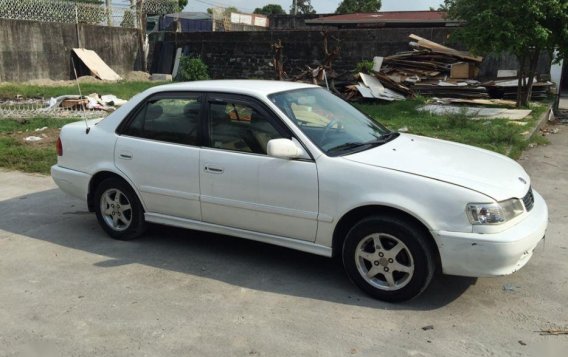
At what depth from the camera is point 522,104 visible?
1449 centimetres

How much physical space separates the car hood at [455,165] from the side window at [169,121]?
149 cm

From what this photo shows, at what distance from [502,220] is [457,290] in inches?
30.9

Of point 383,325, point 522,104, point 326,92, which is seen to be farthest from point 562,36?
point 383,325

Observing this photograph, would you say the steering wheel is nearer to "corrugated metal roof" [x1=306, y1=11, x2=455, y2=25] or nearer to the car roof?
the car roof

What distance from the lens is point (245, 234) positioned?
4.52 m

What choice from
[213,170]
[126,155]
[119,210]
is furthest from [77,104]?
[213,170]

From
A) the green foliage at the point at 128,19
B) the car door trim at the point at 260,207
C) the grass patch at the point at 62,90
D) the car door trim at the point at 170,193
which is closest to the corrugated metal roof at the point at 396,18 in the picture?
the green foliage at the point at 128,19

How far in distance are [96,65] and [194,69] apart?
3811 mm

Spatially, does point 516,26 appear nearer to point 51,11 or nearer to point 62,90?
point 62,90

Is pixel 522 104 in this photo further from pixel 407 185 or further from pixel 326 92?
pixel 407 185

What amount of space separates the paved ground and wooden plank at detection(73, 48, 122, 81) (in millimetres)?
16547

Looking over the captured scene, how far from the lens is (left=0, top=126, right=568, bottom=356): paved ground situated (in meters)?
3.41

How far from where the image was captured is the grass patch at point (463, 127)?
9.23 meters

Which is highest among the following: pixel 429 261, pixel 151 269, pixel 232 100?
pixel 232 100
